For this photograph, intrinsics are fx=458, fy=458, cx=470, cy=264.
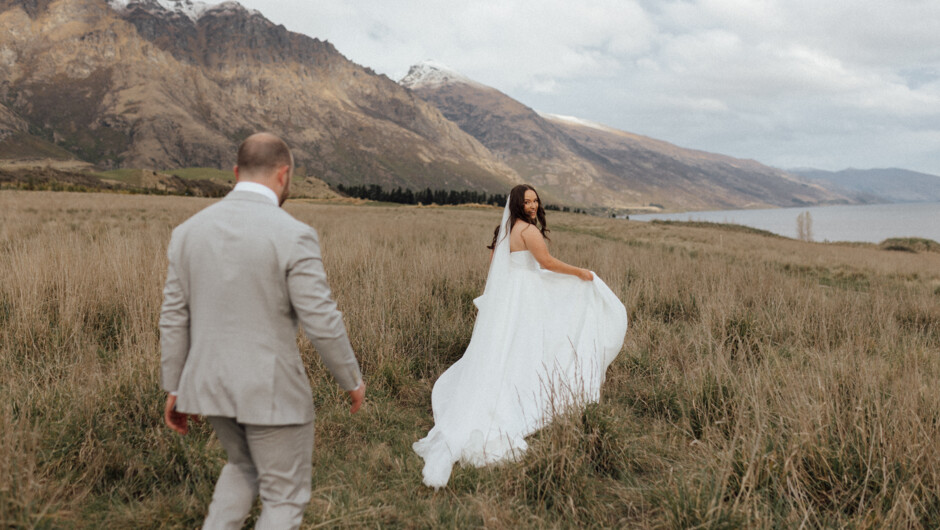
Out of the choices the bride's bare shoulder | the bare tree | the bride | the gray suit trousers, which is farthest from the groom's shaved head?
the bare tree

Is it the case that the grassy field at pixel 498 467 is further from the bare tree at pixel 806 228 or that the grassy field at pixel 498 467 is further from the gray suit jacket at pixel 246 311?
the bare tree at pixel 806 228

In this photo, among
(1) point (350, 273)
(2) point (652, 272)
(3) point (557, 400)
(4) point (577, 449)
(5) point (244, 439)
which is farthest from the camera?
(2) point (652, 272)

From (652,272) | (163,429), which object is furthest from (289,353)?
(652,272)

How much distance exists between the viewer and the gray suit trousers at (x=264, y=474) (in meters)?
2.04

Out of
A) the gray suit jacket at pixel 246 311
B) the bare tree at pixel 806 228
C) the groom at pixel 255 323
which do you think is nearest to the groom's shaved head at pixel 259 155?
the groom at pixel 255 323

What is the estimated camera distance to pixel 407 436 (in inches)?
160

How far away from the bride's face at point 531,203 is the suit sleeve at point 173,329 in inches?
121

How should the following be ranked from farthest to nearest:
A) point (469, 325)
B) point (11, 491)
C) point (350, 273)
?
point (350, 273) < point (469, 325) < point (11, 491)

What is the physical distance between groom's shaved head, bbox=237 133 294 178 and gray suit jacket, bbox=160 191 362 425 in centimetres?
14

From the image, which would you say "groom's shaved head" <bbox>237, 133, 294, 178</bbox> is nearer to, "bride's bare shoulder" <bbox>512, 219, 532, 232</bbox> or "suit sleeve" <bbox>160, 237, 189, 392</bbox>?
"suit sleeve" <bbox>160, 237, 189, 392</bbox>

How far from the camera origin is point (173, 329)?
6.59 ft

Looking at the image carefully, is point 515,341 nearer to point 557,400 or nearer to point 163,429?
point 557,400

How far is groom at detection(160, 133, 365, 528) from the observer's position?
1.87 metres

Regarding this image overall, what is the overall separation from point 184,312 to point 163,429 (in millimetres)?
2146
